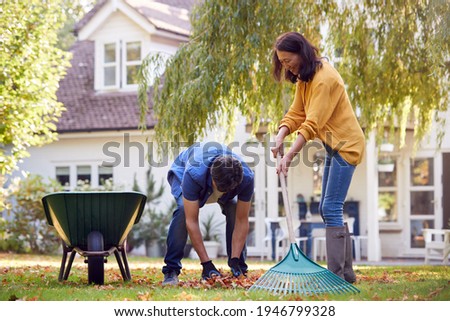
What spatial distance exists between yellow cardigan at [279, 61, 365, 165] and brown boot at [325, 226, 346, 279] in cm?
53

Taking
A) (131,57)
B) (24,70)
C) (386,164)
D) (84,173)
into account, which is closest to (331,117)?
(24,70)

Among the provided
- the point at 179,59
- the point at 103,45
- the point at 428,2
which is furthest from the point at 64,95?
the point at 428,2

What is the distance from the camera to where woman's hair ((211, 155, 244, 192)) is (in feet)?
20.8

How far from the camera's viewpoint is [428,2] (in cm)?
991

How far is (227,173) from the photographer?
633 cm

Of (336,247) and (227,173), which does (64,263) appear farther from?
(336,247)

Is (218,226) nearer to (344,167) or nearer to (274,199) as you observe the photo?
(274,199)

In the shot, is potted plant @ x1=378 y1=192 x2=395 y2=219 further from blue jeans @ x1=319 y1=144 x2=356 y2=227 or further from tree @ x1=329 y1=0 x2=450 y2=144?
blue jeans @ x1=319 y1=144 x2=356 y2=227

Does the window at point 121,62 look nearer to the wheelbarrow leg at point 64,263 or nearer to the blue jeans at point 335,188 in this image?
the wheelbarrow leg at point 64,263

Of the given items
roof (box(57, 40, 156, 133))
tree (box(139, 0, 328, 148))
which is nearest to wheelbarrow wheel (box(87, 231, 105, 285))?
tree (box(139, 0, 328, 148))

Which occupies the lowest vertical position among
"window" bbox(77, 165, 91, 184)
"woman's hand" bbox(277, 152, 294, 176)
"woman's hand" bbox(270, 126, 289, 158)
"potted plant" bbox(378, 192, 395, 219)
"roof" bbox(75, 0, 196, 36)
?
"potted plant" bbox(378, 192, 395, 219)

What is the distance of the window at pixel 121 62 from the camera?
19.7 m

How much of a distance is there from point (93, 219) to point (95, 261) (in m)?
0.36

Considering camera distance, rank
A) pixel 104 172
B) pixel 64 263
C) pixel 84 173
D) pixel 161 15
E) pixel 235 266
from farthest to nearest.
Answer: pixel 161 15, pixel 84 173, pixel 104 172, pixel 64 263, pixel 235 266
